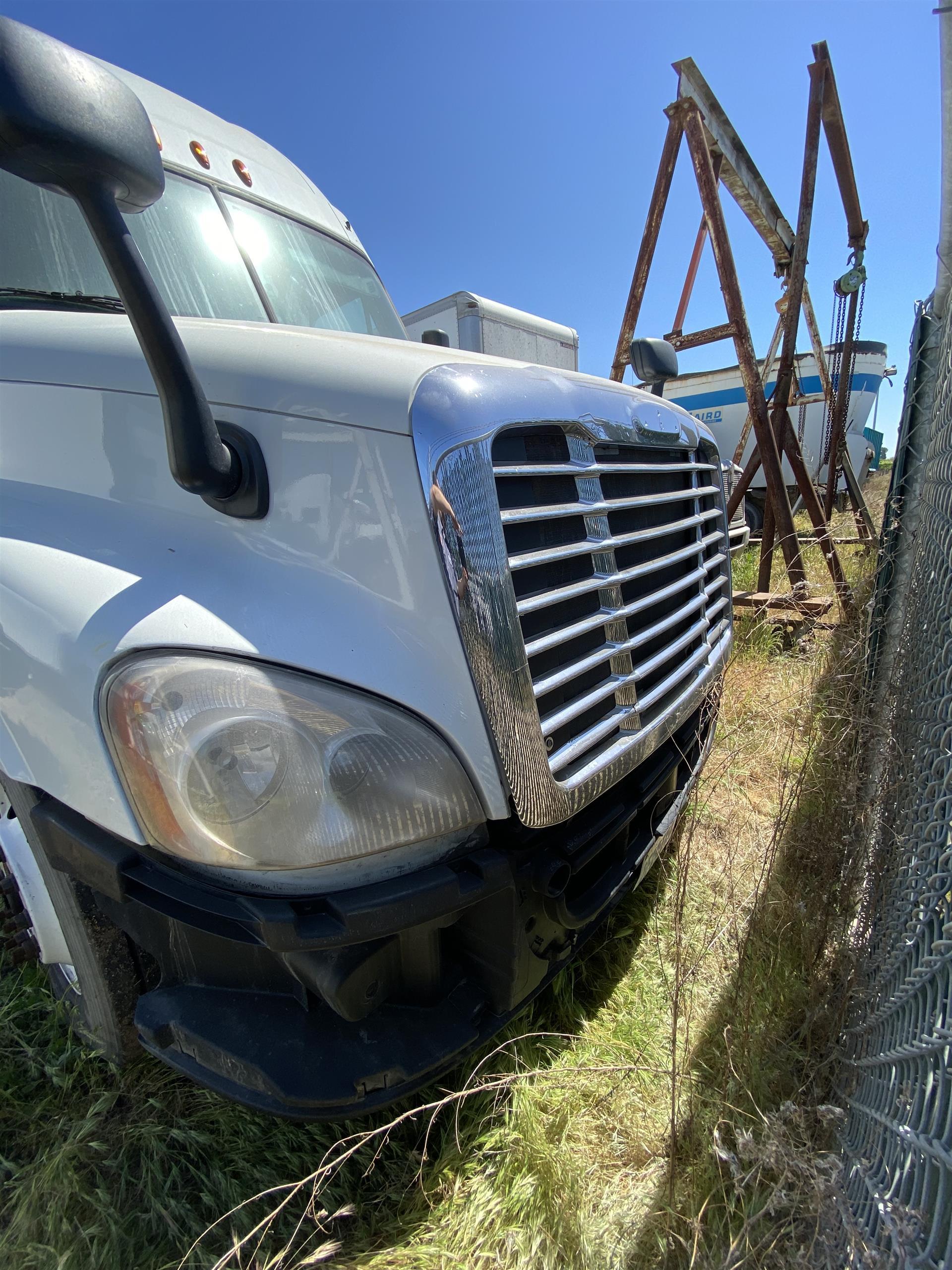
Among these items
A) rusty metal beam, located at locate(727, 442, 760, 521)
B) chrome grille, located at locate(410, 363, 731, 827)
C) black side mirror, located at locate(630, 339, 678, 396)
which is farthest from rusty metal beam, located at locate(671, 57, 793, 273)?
chrome grille, located at locate(410, 363, 731, 827)

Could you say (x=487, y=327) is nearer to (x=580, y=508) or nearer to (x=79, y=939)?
(x=580, y=508)

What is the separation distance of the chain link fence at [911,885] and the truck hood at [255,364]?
126 centimetres

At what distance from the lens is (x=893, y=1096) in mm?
1239

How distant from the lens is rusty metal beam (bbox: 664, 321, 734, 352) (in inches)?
208

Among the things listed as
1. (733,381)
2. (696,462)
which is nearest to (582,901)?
(696,462)

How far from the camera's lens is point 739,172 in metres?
5.36

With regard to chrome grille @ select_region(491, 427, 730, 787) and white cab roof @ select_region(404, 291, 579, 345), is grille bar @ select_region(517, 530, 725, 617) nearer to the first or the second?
chrome grille @ select_region(491, 427, 730, 787)

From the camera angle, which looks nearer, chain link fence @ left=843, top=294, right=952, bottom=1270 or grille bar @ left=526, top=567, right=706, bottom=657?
chain link fence @ left=843, top=294, right=952, bottom=1270

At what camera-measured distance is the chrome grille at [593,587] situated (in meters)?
1.37

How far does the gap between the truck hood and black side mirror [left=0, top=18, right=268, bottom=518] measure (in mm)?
196

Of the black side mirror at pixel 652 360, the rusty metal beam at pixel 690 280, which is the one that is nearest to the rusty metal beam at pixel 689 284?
the rusty metal beam at pixel 690 280

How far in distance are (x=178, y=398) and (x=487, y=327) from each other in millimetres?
5680

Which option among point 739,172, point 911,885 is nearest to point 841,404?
point 739,172

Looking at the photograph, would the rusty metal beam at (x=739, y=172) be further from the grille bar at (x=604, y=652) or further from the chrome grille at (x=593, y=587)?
the grille bar at (x=604, y=652)
